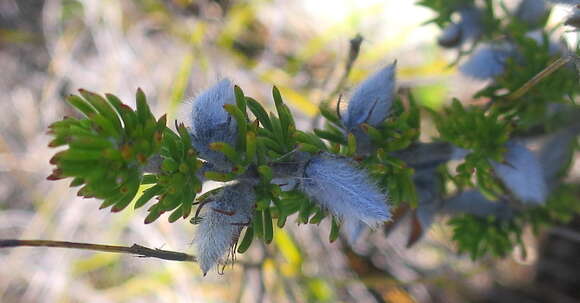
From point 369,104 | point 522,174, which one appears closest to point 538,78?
point 522,174

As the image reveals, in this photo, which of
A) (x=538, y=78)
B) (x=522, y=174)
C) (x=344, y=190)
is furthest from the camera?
(x=522, y=174)

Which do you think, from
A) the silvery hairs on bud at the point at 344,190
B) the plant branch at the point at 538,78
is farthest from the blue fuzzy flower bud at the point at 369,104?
the plant branch at the point at 538,78

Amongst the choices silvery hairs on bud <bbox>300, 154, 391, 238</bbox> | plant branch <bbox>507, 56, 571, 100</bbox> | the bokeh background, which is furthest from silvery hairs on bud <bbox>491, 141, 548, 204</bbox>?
the bokeh background

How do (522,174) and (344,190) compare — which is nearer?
(344,190)

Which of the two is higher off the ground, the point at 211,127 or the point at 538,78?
the point at 538,78

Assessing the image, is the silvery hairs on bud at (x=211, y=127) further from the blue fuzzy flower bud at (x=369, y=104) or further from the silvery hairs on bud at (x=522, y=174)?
the silvery hairs on bud at (x=522, y=174)

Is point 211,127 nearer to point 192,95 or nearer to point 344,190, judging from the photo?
point 344,190

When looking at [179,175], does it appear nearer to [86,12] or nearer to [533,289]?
[533,289]
